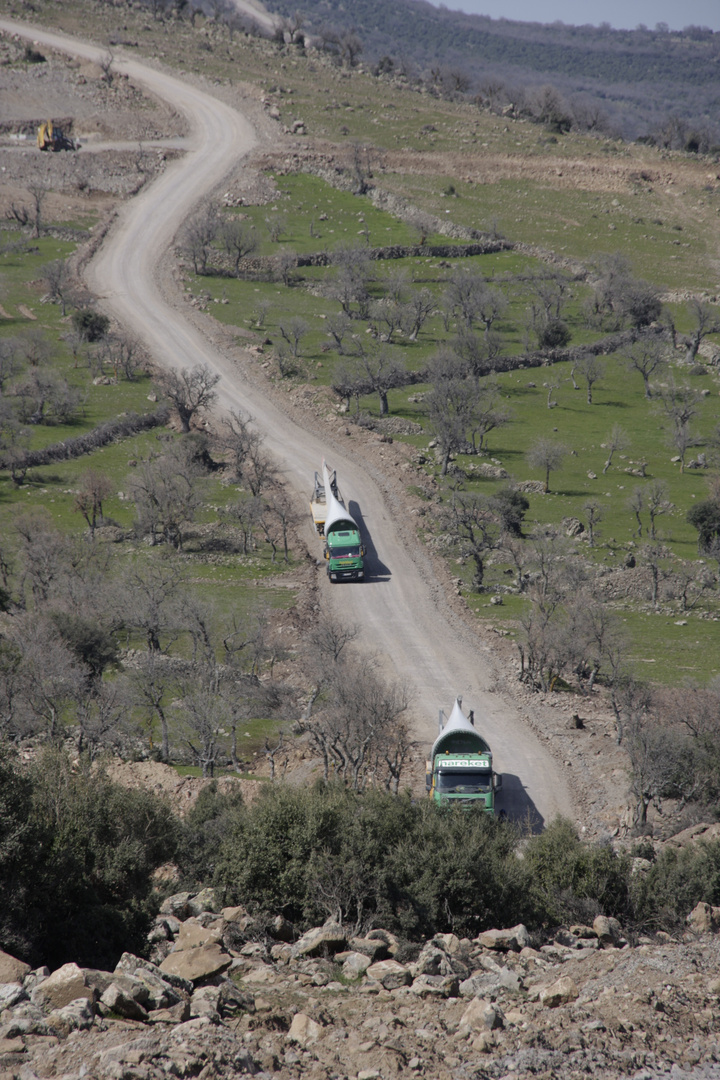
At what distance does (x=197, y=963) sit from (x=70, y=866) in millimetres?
4119

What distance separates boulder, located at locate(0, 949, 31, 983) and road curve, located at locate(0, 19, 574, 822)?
19.9 meters

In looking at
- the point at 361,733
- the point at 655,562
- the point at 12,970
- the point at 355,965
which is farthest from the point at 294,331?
the point at 12,970

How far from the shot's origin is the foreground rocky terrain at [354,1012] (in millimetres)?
12211

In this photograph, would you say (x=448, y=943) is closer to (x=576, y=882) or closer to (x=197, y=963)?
(x=576, y=882)

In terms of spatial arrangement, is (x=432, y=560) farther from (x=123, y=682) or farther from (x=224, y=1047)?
(x=224, y=1047)

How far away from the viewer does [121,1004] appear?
1293cm

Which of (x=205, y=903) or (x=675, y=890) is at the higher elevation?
(x=675, y=890)

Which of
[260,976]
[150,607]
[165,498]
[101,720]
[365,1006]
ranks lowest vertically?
[101,720]

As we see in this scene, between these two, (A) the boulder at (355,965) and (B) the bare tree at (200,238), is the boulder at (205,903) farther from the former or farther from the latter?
(B) the bare tree at (200,238)

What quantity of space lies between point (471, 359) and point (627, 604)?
3940cm

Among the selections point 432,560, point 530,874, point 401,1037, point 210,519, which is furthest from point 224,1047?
point 210,519

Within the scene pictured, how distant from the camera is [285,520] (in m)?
53.4

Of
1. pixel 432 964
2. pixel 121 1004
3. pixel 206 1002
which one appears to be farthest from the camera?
pixel 432 964

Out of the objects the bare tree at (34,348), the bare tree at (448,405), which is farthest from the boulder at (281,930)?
the bare tree at (34,348)
